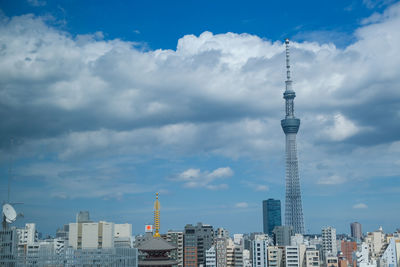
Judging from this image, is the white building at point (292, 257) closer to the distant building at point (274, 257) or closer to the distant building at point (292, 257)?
the distant building at point (292, 257)

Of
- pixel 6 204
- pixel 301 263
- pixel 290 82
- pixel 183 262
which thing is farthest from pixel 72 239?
pixel 290 82

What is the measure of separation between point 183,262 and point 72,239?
1780cm

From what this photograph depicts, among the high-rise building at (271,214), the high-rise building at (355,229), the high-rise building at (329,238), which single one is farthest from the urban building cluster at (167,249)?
the high-rise building at (271,214)

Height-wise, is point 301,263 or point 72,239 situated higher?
point 72,239

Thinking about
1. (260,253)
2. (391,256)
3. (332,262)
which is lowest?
(332,262)

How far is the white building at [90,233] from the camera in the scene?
108 ft

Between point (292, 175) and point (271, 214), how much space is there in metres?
35.2

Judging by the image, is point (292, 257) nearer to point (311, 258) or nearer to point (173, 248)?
point (311, 258)

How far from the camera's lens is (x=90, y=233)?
33.3 metres

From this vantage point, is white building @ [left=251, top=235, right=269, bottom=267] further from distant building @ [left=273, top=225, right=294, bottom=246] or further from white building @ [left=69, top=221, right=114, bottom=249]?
white building @ [left=69, top=221, right=114, bottom=249]

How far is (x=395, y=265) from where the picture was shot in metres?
46.6

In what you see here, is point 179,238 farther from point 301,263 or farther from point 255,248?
point 301,263

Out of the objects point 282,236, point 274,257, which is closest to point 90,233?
point 274,257

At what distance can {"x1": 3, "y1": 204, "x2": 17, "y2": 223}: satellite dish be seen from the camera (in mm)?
21439
